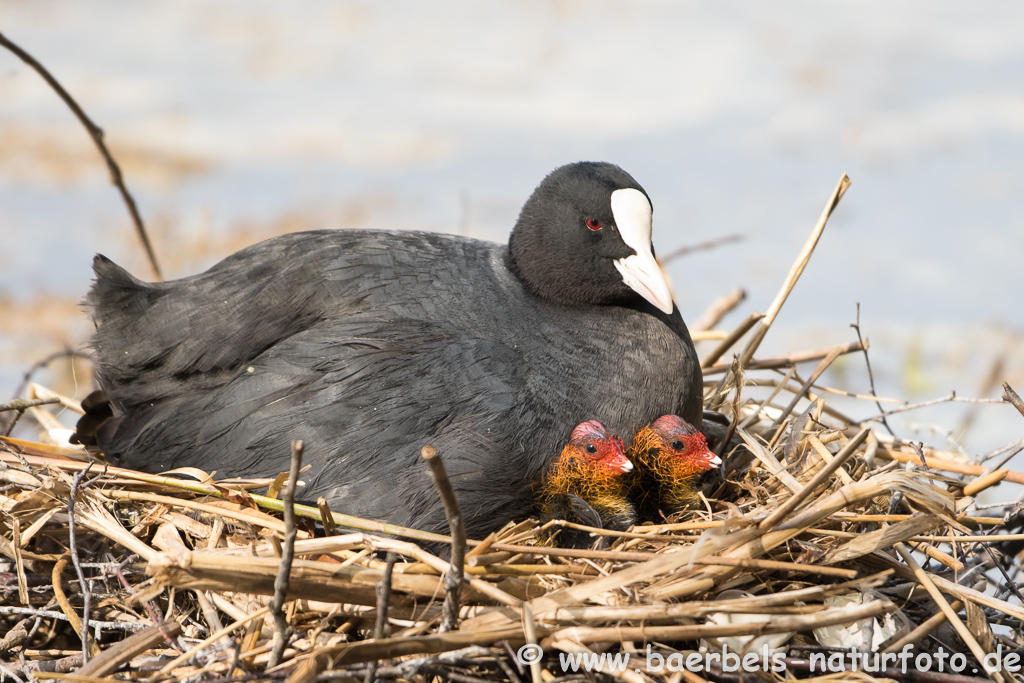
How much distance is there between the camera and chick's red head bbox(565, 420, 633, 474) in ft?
7.14

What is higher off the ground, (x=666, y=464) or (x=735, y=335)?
(x=735, y=335)

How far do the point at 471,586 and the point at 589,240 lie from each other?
111 cm

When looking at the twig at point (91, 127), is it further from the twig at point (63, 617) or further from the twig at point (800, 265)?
the twig at point (800, 265)

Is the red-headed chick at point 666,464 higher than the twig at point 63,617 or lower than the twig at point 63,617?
higher

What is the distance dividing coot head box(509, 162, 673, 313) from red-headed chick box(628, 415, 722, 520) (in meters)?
0.37

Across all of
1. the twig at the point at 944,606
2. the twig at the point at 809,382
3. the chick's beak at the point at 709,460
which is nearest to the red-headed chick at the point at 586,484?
the chick's beak at the point at 709,460

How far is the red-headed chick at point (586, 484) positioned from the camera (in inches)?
86.0

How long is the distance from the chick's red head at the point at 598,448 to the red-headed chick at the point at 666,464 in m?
0.10

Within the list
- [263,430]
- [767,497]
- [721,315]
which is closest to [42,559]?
[263,430]

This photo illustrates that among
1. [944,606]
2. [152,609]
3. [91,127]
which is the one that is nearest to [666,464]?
[944,606]

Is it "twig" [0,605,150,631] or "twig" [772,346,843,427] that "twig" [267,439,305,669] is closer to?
"twig" [0,605,150,631]

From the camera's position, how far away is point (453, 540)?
1.53 m

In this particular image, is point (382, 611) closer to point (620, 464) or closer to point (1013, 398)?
point (620, 464)

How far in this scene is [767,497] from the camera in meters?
2.38
